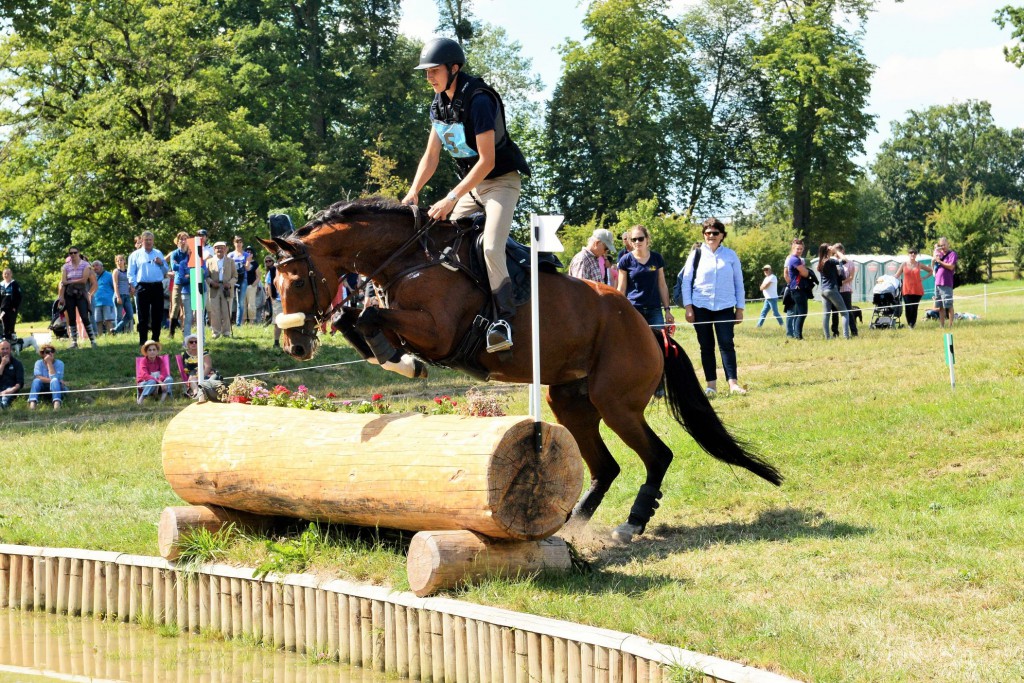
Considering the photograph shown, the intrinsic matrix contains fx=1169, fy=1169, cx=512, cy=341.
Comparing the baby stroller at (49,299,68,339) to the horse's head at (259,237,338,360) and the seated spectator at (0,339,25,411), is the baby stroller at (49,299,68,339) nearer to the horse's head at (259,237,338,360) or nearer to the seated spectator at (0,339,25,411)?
the seated spectator at (0,339,25,411)

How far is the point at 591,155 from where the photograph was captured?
55000 millimetres

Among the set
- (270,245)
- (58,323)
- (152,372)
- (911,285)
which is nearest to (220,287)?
(58,323)

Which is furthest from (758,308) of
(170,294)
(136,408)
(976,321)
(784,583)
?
(784,583)

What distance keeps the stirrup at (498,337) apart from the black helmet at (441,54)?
5.16ft

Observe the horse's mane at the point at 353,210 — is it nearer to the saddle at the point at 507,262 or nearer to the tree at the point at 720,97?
the saddle at the point at 507,262

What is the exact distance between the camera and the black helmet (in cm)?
686

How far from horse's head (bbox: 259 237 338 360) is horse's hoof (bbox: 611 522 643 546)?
2.24m

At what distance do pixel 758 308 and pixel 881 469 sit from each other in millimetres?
26285

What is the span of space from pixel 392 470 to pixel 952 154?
373ft

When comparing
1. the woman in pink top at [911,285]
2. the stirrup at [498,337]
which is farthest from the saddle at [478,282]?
the woman in pink top at [911,285]

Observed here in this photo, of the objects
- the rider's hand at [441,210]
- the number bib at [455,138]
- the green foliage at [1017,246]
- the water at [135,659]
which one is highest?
the green foliage at [1017,246]

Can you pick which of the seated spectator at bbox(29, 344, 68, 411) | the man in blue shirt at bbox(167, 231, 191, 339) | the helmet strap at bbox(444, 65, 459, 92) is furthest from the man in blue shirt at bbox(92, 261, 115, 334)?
the helmet strap at bbox(444, 65, 459, 92)

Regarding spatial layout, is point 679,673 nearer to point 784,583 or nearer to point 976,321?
point 784,583

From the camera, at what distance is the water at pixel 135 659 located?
602 cm
